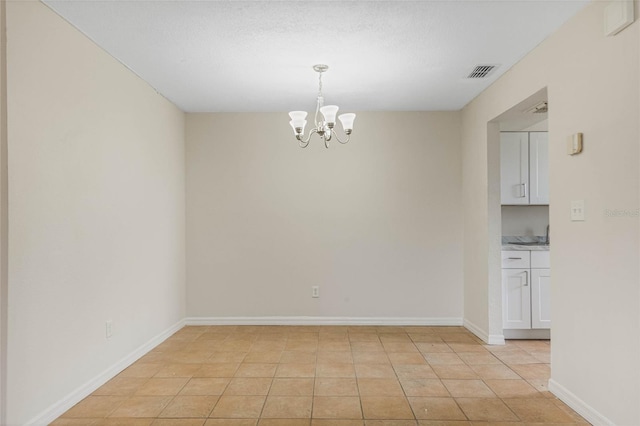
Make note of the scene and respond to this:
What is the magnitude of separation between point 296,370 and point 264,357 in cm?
45

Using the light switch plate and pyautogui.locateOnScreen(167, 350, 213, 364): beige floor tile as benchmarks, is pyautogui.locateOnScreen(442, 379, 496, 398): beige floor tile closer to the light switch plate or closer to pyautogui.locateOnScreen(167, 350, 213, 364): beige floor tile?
the light switch plate

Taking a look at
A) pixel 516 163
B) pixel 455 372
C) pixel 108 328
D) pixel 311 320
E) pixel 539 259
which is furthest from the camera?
pixel 311 320

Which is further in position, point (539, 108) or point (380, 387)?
point (539, 108)

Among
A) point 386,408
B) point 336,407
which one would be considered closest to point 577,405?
point 386,408

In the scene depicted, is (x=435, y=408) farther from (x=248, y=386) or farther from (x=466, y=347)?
(x=466, y=347)

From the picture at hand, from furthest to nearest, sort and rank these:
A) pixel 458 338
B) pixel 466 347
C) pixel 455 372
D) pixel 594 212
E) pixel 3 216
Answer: pixel 458 338, pixel 466 347, pixel 455 372, pixel 594 212, pixel 3 216

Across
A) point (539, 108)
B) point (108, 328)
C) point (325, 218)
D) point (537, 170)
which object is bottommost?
point (108, 328)

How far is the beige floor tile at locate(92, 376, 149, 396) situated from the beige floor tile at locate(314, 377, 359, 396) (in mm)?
1272

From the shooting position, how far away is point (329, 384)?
3.03 m

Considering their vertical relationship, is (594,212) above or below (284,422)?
above

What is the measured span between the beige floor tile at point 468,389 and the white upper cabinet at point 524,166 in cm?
218

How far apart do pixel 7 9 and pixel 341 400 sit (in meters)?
2.89

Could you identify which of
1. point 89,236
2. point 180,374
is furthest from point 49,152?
point 180,374

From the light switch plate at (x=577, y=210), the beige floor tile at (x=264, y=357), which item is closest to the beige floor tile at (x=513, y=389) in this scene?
the light switch plate at (x=577, y=210)
